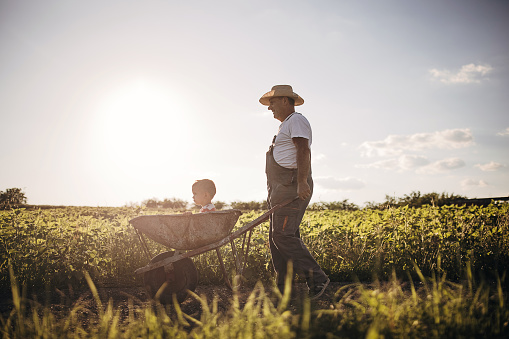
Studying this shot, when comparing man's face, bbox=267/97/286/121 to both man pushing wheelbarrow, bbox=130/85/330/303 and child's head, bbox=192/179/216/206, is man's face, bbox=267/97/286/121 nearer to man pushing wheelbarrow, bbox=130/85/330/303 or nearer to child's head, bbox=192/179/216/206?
man pushing wheelbarrow, bbox=130/85/330/303

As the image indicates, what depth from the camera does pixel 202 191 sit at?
394 cm

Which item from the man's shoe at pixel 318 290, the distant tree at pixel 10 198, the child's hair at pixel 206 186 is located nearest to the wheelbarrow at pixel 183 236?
the child's hair at pixel 206 186

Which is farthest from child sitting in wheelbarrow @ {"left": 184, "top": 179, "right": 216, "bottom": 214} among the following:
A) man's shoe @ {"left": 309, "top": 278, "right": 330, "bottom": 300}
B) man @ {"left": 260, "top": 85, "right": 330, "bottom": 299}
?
man's shoe @ {"left": 309, "top": 278, "right": 330, "bottom": 300}

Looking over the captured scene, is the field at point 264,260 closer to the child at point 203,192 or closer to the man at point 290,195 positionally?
the man at point 290,195

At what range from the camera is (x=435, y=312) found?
84.7 inches

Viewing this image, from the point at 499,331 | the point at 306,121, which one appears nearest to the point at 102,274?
the point at 306,121

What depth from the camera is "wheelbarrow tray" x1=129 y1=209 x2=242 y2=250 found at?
11.4 ft

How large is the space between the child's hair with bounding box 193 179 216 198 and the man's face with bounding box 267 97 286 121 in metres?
1.04

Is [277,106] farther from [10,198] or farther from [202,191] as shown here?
[10,198]

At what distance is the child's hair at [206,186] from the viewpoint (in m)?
3.94

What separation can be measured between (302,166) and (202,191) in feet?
3.86

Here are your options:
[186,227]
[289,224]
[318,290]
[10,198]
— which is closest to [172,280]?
[186,227]

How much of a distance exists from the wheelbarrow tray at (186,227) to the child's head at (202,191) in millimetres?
483

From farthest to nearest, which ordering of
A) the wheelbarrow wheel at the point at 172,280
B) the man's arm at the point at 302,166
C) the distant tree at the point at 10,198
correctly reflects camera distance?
the distant tree at the point at 10,198, the wheelbarrow wheel at the point at 172,280, the man's arm at the point at 302,166
